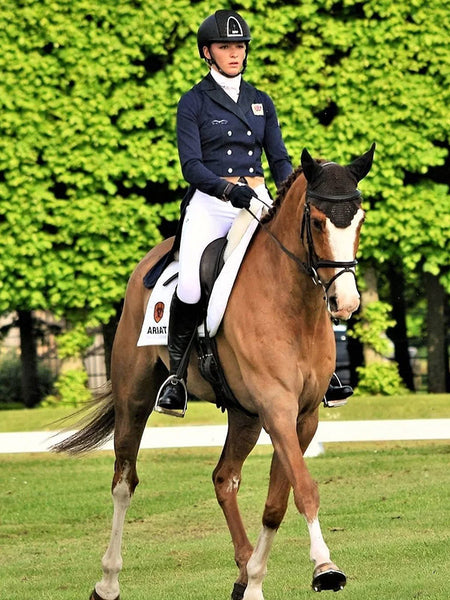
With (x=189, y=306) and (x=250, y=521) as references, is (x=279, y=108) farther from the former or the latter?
(x=189, y=306)

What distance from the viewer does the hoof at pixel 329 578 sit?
614 centimetres

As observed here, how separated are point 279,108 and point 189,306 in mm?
10462

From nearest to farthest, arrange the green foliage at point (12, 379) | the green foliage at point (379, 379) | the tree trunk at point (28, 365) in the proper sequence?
1. the green foliage at point (379, 379)
2. the tree trunk at point (28, 365)
3. the green foliage at point (12, 379)

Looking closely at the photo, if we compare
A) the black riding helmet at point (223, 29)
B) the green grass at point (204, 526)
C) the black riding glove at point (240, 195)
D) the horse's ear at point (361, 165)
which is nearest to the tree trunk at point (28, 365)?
the green grass at point (204, 526)

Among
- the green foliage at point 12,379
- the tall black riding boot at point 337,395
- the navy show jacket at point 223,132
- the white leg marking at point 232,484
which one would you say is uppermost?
the navy show jacket at point 223,132

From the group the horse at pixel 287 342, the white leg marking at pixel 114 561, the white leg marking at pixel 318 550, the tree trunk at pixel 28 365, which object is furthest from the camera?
the tree trunk at pixel 28 365

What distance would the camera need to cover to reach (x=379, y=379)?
18219 millimetres

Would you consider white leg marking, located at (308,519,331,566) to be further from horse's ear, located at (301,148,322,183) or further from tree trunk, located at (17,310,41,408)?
tree trunk, located at (17,310,41,408)

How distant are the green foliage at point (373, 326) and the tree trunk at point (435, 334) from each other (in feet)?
2.82

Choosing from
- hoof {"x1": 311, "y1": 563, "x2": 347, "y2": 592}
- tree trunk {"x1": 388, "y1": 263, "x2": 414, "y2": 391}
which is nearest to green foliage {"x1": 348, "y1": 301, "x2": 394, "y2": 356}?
tree trunk {"x1": 388, "y1": 263, "x2": 414, "y2": 391}

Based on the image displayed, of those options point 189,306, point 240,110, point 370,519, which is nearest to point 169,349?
point 189,306

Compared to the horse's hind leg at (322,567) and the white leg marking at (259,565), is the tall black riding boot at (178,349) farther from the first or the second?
the horse's hind leg at (322,567)

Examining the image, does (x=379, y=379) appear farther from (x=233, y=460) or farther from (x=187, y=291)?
(x=187, y=291)

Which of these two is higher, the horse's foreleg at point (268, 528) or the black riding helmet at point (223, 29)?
the black riding helmet at point (223, 29)
